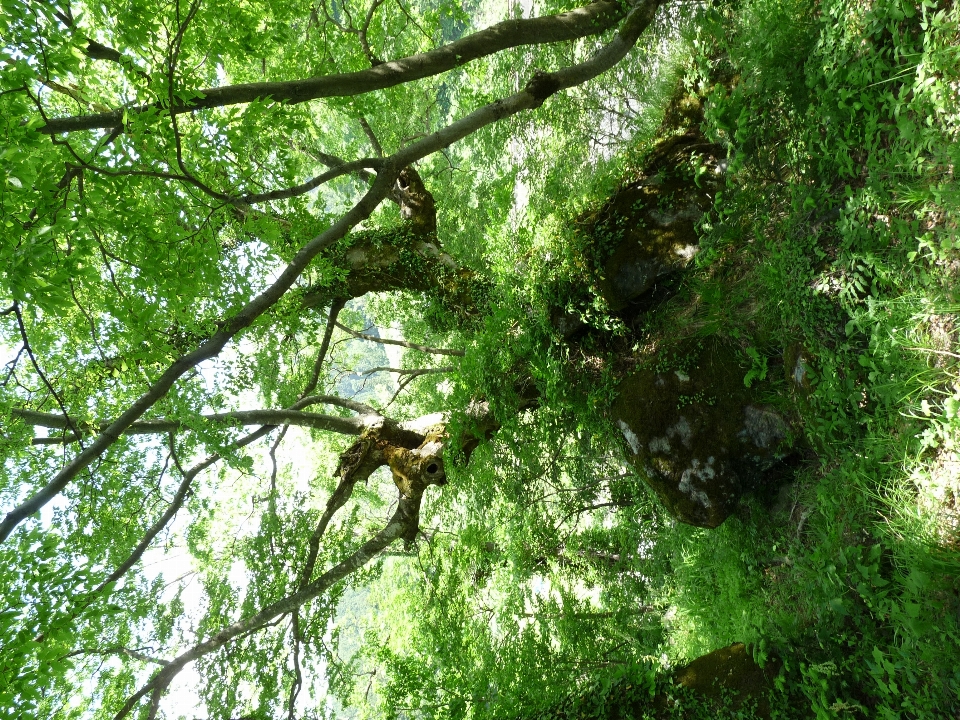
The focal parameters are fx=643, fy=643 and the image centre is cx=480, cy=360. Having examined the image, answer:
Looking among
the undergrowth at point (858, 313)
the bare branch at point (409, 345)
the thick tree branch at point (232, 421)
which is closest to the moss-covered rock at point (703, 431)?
the undergrowth at point (858, 313)

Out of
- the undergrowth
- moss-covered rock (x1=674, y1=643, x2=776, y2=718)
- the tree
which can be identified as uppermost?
the tree

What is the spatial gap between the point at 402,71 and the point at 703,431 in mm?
4296

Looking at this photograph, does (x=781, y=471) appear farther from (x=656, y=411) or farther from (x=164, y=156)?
(x=164, y=156)

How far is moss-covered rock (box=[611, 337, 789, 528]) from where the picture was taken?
230 inches

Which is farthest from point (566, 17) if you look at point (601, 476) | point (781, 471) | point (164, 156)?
point (601, 476)

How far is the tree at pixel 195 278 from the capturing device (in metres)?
3.84

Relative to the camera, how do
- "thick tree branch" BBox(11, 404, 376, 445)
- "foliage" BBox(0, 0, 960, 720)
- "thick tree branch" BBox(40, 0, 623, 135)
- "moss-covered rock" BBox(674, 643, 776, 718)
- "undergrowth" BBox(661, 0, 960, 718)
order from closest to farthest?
"undergrowth" BBox(661, 0, 960, 718) < "foliage" BBox(0, 0, 960, 720) < "thick tree branch" BBox(40, 0, 623, 135) < "moss-covered rock" BBox(674, 643, 776, 718) < "thick tree branch" BBox(11, 404, 376, 445)

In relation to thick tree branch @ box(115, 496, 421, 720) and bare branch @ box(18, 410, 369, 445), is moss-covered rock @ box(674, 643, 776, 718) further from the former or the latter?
bare branch @ box(18, 410, 369, 445)

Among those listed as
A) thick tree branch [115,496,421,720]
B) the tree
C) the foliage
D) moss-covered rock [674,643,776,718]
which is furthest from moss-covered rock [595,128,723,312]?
thick tree branch [115,496,421,720]

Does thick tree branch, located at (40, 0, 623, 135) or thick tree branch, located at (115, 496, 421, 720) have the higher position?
thick tree branch, located at (40, 0, 623, 135)

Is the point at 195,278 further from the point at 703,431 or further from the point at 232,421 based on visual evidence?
the point at 703,431

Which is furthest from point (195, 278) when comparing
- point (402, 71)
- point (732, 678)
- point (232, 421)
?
point (732, 678)

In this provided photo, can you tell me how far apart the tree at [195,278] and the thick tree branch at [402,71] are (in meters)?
0.02

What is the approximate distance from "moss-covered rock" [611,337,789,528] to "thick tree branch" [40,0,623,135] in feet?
11.3
